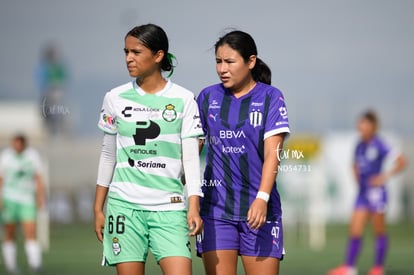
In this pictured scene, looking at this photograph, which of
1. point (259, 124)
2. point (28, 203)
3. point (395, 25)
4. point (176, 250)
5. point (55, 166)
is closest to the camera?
point (176, 250)

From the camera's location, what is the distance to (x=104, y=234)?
6781 millimetres

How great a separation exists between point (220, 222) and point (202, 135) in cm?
68

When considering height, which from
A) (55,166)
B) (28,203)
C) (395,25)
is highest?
(395,25)

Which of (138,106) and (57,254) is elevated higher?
(138,106)

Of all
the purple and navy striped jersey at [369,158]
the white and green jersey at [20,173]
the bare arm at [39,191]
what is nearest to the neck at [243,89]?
the purple and navy striped jersey at [369,158]

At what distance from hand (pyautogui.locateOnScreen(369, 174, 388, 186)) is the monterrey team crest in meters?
9.30

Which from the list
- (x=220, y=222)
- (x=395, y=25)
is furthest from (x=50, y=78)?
(x=220, y=222)

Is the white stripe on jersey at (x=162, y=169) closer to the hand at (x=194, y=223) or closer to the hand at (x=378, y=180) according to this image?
the hand at (x=194, y=223)

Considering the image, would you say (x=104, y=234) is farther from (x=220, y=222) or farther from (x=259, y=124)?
(x=259, y=124)

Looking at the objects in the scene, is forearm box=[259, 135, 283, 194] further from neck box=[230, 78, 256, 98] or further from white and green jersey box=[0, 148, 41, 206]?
white and green jersey box=[0, 148, 41, 206]

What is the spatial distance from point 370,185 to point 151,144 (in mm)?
9501

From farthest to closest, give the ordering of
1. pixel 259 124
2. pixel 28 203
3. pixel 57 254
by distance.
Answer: pixel 57 254 < pixel 28 203 < pixel 259 124

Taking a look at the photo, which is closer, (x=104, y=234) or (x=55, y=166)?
(x=104, y=234)

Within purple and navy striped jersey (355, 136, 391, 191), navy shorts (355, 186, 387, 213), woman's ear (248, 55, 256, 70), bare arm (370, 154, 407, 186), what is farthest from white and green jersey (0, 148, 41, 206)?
woman's ear (248, 55, 256, 70)
